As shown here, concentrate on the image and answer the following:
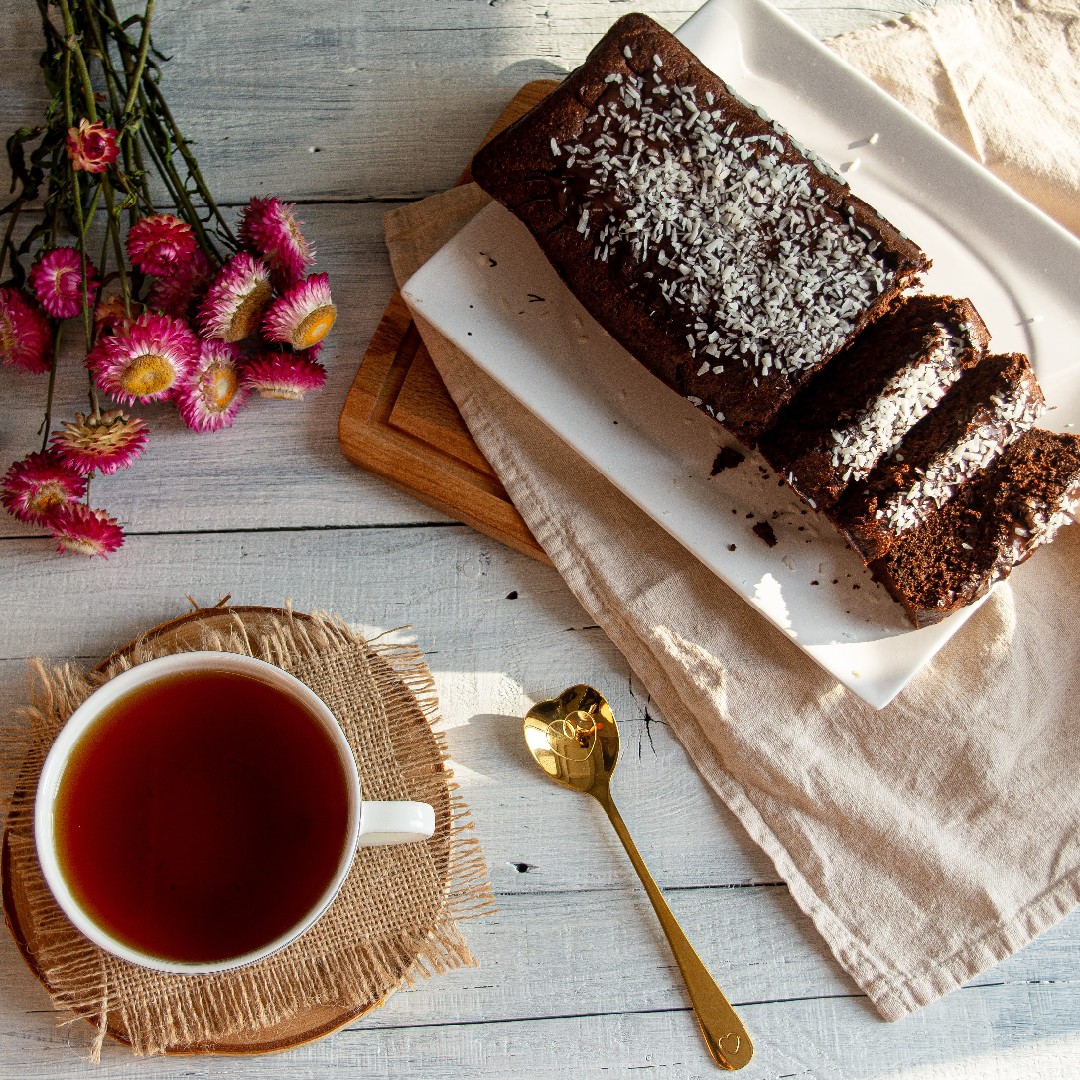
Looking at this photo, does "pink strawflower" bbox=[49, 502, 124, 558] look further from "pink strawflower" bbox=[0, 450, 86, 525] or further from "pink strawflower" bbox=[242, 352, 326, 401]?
"pink strawflower" bbox=[242, 352, 326, 401]

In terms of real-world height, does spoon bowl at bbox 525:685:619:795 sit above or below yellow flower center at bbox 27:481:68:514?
above

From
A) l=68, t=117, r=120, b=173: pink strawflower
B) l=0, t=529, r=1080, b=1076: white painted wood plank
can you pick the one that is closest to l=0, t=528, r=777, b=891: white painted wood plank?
l=0, t=529, r=1080, b=1076: white painted wood plank

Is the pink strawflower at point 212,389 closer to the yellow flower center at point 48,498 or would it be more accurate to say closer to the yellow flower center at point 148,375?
the yellow flower center at point 148,375

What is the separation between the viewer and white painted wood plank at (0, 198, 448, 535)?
1589 millimetres

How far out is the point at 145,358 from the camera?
1402 mm

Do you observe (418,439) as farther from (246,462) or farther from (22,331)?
(22,331)

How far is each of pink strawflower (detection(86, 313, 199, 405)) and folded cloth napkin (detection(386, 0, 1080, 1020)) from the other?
359mm

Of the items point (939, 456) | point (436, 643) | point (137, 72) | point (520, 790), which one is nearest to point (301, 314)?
point (137, 72)

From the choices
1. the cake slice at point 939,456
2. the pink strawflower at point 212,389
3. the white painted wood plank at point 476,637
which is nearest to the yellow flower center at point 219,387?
the pink strawflower at point 212,389

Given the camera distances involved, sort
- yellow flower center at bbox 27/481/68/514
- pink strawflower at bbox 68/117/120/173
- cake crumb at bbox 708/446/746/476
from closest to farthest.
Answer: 1. pink strawflower at bbox 68/117/120/173
2. yellow flower center at bbox 27/481/68/514
3. cake crumb at bbox 708/446/746/476

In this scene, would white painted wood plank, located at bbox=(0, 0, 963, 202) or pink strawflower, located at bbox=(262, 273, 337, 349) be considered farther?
white painted wood plank, located at bbox=(0, 0, 963, 202)

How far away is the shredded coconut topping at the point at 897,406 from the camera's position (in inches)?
55.9

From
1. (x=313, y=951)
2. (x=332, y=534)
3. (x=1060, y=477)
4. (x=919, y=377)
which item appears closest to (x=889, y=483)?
(x=919, y=377)

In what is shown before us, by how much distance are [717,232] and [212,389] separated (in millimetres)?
759
